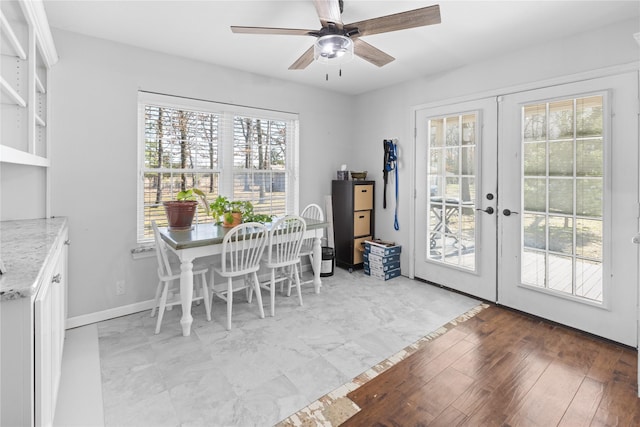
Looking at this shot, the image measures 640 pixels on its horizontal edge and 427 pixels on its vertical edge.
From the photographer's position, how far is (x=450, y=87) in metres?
3.63

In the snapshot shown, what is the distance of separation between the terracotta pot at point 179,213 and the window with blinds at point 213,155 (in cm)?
36

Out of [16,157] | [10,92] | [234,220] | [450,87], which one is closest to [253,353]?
[234,220]

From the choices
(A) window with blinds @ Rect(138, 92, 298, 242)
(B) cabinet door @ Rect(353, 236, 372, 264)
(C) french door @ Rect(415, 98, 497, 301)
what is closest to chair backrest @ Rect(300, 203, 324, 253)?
(A) window with blinds @ Rect(138, 92, 298, 242)

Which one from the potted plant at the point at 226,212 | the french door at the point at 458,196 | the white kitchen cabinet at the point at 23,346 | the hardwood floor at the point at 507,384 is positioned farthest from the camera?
the french door at the point at 458,196

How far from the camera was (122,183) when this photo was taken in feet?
10.0

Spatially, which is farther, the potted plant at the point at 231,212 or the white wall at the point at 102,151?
the potted plant at the point at 231,212

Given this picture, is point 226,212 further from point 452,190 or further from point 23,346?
point 452,190

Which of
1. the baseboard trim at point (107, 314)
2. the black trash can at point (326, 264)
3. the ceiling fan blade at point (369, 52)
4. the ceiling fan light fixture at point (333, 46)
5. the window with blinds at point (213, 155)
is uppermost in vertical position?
the ceiling fan blade at point (369, 52)

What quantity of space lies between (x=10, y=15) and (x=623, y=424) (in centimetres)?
417

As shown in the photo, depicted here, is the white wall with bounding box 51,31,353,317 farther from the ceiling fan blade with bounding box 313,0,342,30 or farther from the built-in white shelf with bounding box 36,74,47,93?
the ceiling fan blade with bounding box 313,0,342,30

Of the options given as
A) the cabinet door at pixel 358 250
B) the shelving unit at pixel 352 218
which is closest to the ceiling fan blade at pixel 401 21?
the shelving unit at pixel 352 218

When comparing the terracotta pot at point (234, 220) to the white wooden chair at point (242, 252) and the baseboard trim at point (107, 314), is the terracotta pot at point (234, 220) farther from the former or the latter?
the baseboard trim at point (107, 314)

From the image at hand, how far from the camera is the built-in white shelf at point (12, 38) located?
1601 mm

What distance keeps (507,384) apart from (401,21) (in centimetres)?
233
